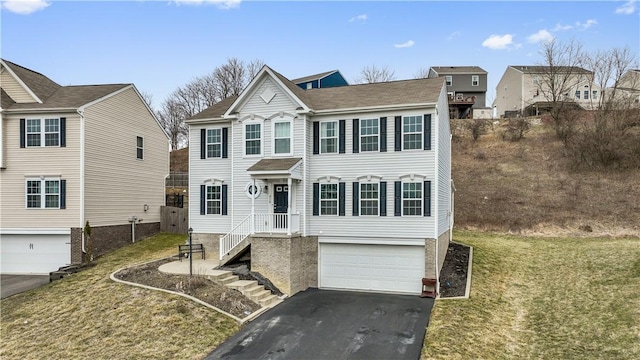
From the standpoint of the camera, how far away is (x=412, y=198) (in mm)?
15438

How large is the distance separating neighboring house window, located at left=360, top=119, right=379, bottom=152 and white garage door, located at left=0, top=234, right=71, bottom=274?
14177mm

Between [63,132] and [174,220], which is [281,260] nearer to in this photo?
[174,220]

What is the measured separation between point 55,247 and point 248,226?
385 inches

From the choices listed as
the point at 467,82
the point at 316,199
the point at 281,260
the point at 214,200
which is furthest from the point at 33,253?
the point at 467,82

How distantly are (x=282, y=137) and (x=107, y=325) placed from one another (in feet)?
29.7

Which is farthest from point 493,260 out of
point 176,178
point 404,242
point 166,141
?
point 176,178

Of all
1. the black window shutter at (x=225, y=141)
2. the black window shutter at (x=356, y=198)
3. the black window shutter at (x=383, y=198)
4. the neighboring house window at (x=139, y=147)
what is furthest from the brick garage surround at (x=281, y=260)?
the neighboring house window at (x=139, y=147)

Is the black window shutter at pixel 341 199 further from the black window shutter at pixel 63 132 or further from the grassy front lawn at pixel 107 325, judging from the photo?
the black window shutter at pixel 63 132

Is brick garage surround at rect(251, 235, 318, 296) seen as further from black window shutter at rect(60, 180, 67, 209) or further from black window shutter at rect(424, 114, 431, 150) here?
black window shutter at rect(60, 180, 67, 209)

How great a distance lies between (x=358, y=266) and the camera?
1631 centimetres

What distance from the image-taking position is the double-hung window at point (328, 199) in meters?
16.6

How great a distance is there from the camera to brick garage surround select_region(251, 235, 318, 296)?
596 inches

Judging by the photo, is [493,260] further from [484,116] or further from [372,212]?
[484,116]

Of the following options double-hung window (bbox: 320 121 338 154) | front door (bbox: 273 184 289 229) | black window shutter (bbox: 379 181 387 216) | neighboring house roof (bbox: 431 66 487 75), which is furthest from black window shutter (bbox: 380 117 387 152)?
neighboring house roof (bbox: 431 66 487 75)
